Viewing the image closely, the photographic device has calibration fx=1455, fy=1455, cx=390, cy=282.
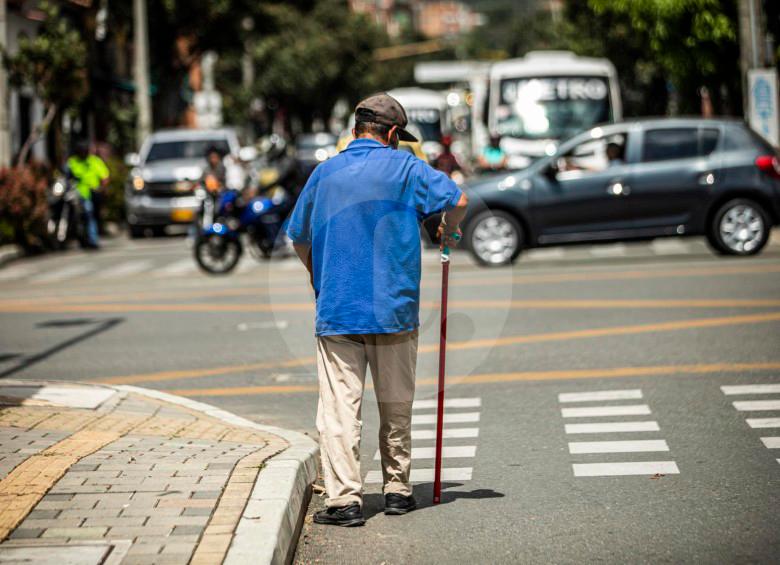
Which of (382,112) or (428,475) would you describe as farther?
(428,475)

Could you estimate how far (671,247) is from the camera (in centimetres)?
2123

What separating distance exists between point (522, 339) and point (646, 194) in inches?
279

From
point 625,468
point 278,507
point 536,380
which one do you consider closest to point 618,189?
point 536,380

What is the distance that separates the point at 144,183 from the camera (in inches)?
1115

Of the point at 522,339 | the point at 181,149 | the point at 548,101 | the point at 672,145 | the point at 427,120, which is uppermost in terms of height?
the point at 427,120

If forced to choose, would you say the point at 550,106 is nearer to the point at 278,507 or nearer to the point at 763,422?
the point at 763,422

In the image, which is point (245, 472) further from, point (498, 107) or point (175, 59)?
point (175, 59)

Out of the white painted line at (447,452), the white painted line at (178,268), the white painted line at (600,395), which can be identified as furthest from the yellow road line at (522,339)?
the white painted line at (178,268)

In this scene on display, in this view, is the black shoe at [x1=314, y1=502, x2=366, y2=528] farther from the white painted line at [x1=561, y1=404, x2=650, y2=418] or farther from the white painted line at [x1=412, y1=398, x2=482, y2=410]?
the white painted line at [x1=412, y1=398, x2=482, y2=410]

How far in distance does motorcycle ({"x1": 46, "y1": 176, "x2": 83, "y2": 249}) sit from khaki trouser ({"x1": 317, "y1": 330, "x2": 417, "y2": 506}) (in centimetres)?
1962

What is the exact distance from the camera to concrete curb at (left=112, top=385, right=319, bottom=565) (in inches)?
203

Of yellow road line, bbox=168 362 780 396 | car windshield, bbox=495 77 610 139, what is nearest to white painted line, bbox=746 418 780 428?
yellow road line, bbox=168 362 780 396

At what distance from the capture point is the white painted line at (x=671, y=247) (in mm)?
20281

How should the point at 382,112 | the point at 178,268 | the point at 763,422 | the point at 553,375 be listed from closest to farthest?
1. the point at 382,112
2. the point at 763,422
3. the point at 553,375
4. the point at 178,268
